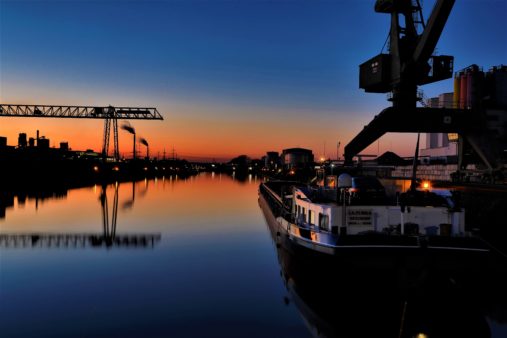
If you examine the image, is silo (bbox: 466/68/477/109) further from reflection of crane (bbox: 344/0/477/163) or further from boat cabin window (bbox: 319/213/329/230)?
boat cabin window (bbox: 319/213/329/230)

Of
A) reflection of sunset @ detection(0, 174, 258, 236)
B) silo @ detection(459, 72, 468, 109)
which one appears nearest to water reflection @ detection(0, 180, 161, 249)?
reflection of sunset @ detection(0, 174, 258, 236)

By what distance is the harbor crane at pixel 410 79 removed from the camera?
54.1 m

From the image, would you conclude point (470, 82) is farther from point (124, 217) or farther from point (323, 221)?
point (323, 221)

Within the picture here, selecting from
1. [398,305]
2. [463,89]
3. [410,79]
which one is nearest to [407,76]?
[410,79]

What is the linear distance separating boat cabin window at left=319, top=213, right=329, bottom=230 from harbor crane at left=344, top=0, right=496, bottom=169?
110 feet

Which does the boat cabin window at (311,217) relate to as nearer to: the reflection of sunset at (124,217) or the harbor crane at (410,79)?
the reflection of sunset at (124,217)

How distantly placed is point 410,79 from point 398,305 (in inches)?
1971

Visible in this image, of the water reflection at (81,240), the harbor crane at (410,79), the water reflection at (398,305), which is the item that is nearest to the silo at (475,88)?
the harbor crane at (410,79)

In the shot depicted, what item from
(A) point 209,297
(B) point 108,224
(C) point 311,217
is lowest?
(B) point 108,224

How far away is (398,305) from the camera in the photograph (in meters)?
17.6

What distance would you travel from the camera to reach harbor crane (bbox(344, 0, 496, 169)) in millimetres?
54062

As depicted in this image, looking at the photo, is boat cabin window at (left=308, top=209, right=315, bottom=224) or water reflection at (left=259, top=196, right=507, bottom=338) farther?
boat cabin window at (left=308, top=209, right=315, bottom=224)

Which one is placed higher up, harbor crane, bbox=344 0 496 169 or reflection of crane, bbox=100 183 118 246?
harbor crane, bbox=344 0 496 169

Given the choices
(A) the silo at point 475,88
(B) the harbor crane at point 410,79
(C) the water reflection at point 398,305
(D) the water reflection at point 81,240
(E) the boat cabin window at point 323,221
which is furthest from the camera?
(A) the silo at point 475,88
